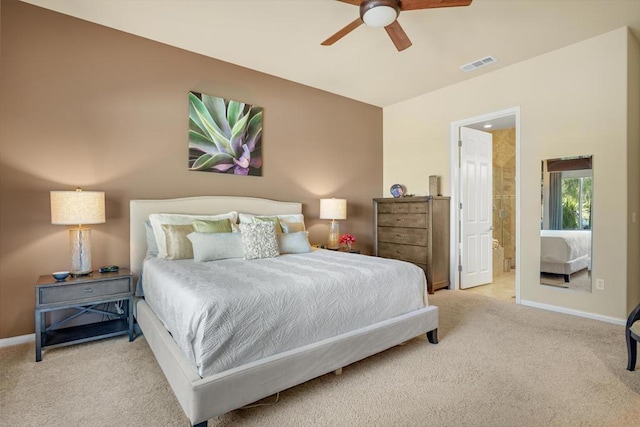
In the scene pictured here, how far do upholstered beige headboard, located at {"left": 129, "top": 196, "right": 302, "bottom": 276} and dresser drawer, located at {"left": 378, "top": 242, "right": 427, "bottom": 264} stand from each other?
162 centimetres

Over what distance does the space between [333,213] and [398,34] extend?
2279 millimetres

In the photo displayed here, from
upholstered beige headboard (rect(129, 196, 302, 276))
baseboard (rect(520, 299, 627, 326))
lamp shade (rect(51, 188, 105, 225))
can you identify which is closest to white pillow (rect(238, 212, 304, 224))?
upholstered beige headboard (rect(129, 196, 302, 276))

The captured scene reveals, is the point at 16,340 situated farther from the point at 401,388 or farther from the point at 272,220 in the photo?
the point at 401,388

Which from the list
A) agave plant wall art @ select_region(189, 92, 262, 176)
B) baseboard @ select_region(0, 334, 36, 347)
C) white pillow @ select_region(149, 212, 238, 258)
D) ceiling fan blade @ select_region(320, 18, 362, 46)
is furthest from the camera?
agave plant wall art @ select_region(189, 92, 262, 176)

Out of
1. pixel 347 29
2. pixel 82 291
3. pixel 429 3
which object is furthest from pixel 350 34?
pixel 82 291

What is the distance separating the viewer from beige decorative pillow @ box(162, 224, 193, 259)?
2.83 m

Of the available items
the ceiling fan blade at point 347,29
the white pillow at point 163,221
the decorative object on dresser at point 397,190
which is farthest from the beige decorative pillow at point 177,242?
the decorative object on dresser at point 397,190

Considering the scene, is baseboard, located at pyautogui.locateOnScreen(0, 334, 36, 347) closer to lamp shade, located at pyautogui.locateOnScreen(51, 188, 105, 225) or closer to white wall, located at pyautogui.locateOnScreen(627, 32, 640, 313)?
lamp shade, located at pyautogui.locateOnScreen(51, 188, 105, 225)

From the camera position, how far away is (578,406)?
180 centimetres

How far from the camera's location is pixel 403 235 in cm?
460

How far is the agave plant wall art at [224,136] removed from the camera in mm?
3551

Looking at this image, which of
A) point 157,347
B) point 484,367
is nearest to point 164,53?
point 157,347

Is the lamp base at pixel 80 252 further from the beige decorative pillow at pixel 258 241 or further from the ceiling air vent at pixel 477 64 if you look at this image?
the ceiling air vent at pixel 477 64

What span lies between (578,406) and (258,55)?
3.97 metres
